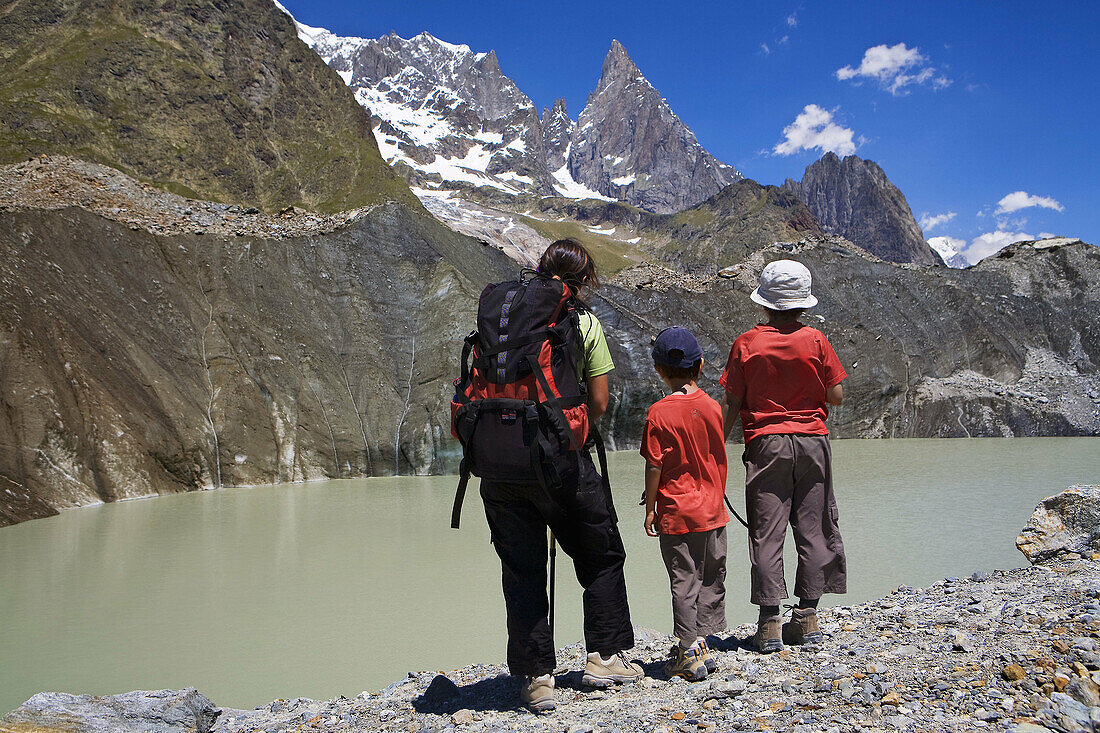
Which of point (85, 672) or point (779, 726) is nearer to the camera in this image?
point (779, 726)

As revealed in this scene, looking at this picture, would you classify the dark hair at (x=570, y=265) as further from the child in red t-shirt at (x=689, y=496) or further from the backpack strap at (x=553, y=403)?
the child in red t-shirt at (x=689, y=496)

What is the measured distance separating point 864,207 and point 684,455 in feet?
467

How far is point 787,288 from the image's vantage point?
3.98 metres

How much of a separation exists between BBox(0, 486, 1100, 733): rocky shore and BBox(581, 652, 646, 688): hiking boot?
0.14 ft

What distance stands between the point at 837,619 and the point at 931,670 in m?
1.57

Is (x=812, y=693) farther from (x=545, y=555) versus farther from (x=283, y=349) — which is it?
(x=283, y=349)

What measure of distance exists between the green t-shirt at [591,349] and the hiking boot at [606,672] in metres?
1.30

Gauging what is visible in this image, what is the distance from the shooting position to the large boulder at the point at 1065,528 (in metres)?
5.19

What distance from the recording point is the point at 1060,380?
1131 inches

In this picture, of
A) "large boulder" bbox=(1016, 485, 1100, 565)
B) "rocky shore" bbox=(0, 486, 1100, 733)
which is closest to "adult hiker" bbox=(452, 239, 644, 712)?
"rocky shore" bbox=(0, 486, 1100, 733)

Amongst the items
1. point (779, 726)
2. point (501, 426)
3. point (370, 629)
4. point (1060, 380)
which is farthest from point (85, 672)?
point (1060, 380)

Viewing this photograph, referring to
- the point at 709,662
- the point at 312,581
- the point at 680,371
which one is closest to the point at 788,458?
the point at 680,371

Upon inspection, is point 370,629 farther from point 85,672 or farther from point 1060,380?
point 1060,380

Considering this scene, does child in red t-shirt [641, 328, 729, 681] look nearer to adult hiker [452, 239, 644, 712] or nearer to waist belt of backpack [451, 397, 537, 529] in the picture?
adult hiker [452, 239, 644, 712]
